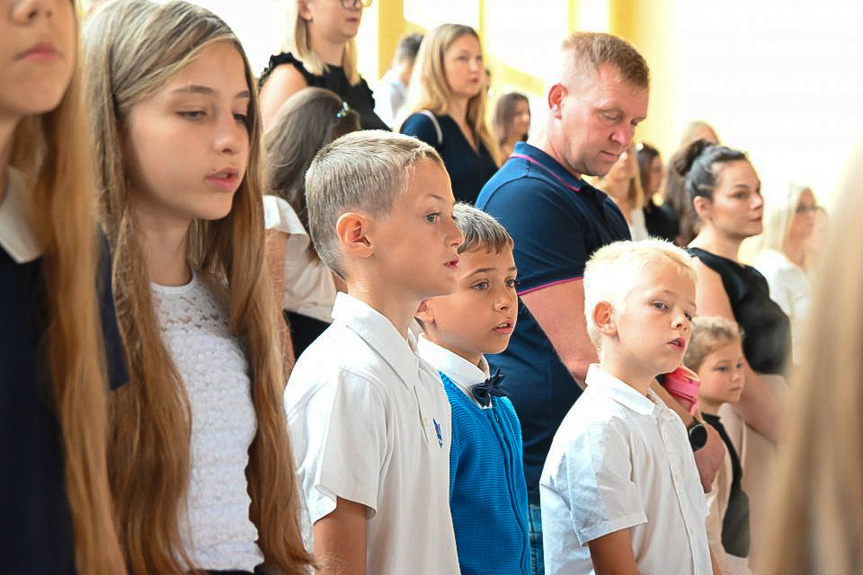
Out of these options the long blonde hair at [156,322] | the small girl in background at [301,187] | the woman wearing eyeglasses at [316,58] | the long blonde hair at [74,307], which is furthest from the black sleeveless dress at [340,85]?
the long blonde hair at [74,307]

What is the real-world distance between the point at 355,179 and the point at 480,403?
0.57 m

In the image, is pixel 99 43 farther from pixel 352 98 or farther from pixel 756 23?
pixel 756 23

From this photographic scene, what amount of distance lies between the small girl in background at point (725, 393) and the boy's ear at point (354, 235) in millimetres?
2046

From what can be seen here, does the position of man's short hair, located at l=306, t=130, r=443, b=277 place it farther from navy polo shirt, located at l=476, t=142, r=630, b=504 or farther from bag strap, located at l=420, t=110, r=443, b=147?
bag strap, located at l=420, t=110, r=443, b=147

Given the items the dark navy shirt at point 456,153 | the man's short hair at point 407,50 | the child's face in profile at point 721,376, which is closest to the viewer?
the child's face in profile at point 721,376

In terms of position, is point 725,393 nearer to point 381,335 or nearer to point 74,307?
point 381,335

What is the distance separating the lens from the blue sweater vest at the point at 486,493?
2.42m

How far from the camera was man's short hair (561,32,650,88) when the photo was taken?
3.32m

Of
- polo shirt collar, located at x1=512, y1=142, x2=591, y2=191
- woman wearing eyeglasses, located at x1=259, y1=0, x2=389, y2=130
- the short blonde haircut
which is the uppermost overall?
woman wearing eyeglasses, located at x1=259, y1=0, x2=389, y2=130

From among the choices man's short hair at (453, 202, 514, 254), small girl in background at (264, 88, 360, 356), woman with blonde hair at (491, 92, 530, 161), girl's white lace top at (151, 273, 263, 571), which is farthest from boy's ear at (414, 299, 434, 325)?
woman with blonde hair at (491, 92, 530, 161)

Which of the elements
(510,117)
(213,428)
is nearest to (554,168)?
(213,428)

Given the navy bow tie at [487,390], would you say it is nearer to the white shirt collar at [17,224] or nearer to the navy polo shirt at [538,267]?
the navy polo shirt at [538,267]

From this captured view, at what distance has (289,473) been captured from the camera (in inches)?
74.2

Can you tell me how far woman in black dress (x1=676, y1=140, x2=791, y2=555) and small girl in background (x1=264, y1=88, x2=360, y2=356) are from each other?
154 cm
